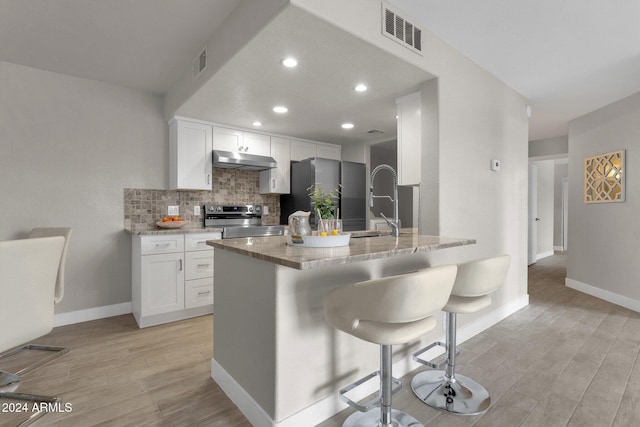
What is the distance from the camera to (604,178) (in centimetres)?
381

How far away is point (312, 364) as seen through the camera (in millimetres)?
1642

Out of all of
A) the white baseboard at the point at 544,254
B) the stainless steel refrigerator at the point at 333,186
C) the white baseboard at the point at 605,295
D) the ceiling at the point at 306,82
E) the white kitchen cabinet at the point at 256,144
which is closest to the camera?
the ceiling at the point at 306,82

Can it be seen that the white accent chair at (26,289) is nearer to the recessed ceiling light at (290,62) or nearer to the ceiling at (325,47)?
the ceiling at (325,47)

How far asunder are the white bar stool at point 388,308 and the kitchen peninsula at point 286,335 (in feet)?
0.55

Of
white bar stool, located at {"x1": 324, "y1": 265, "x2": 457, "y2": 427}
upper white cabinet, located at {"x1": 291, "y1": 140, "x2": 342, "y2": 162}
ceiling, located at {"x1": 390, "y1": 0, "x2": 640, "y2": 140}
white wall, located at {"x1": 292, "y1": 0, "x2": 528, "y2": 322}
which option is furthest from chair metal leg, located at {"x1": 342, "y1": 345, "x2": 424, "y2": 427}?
upper white cabinet, located at {"x1": 291, "y1": 140, "x2": 342, "y2": 162}

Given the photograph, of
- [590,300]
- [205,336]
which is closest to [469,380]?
[205,336]

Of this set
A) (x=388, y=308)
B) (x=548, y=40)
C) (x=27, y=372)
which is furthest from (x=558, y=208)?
(x=27, y=372)

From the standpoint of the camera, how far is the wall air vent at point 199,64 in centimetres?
253

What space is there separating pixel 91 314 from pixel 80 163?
155cm

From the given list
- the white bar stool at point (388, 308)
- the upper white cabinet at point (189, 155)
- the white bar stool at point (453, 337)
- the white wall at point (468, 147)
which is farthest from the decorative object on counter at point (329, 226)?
the upper white cabinet at point (189, 155)

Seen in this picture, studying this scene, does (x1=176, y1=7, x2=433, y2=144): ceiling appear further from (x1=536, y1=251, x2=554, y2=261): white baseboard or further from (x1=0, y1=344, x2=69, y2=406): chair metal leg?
(x1=536, y1=251, x2=554, y2=261): white baseboard

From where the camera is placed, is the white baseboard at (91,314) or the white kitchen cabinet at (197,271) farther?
the white kitchen cabinet at (197,271)

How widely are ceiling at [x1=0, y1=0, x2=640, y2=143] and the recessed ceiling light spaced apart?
77mm

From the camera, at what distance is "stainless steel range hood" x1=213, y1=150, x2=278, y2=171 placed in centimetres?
370
